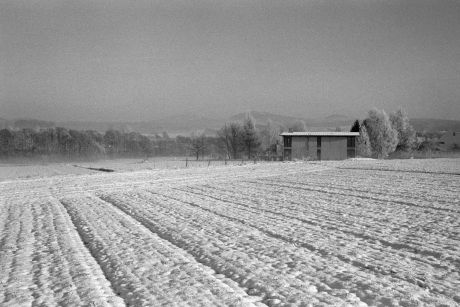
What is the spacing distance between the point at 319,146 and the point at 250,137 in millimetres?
22595

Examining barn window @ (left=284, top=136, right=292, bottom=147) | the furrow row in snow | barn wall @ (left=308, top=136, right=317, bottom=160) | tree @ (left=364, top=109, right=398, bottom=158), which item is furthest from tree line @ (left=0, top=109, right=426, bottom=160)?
the furrow row in snow

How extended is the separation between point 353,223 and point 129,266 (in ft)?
22.7

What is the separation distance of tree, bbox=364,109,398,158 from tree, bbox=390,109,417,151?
5.29m

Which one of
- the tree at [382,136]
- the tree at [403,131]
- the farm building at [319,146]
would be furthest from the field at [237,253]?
the tree at [403,131]

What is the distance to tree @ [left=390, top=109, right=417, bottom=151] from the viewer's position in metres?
85.6

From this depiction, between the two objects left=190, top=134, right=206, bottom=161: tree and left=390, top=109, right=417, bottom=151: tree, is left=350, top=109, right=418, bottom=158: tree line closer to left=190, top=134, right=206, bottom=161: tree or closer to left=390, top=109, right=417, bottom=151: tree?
left=390, top=109, right=417, bottom=151: tree

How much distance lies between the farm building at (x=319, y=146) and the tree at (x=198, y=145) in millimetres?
35311

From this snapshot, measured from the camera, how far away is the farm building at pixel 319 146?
6862 cm

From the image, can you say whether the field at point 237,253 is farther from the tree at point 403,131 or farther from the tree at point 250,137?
the tree at point 403,131

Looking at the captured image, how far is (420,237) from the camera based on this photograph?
9.45 meters

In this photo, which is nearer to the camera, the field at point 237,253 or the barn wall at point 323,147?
the field at point 237,253

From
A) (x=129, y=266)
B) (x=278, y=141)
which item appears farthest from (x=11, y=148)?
(x=129, y=266)

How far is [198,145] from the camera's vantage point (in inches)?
3981

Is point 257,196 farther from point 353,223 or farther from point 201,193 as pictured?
point 353,223
